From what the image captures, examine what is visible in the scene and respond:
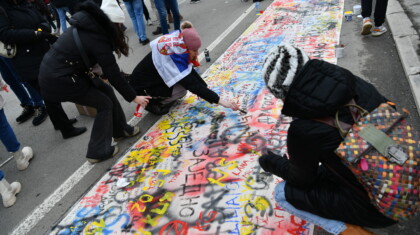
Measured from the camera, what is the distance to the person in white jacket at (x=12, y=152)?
278 cm

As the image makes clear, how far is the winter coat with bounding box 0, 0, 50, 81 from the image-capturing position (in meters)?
3.17

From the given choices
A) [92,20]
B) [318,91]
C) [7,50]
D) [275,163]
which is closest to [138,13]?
[7,50]

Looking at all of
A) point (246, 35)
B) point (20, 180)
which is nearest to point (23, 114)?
point (20, 180)

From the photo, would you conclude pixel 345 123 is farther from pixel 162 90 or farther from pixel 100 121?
pixel 162 90

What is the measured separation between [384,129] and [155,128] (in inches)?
102

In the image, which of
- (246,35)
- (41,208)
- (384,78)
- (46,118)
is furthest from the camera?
(246,35)

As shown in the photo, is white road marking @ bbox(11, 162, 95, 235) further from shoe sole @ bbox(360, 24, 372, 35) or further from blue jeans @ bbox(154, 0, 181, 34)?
shoe sole @ bbox(360, 24, 372, 35)

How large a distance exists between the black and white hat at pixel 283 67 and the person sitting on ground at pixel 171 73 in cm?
149

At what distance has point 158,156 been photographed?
297 cm

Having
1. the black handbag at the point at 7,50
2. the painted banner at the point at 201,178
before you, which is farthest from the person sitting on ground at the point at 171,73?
the black handbag at the point at 7,50

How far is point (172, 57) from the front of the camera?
3.20 metres

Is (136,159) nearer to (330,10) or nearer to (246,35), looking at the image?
(246,35)

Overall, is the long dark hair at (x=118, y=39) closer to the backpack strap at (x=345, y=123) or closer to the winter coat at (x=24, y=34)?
the winter coat at (x=24, y=34)

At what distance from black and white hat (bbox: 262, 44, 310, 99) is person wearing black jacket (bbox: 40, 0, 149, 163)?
66.4 inches
